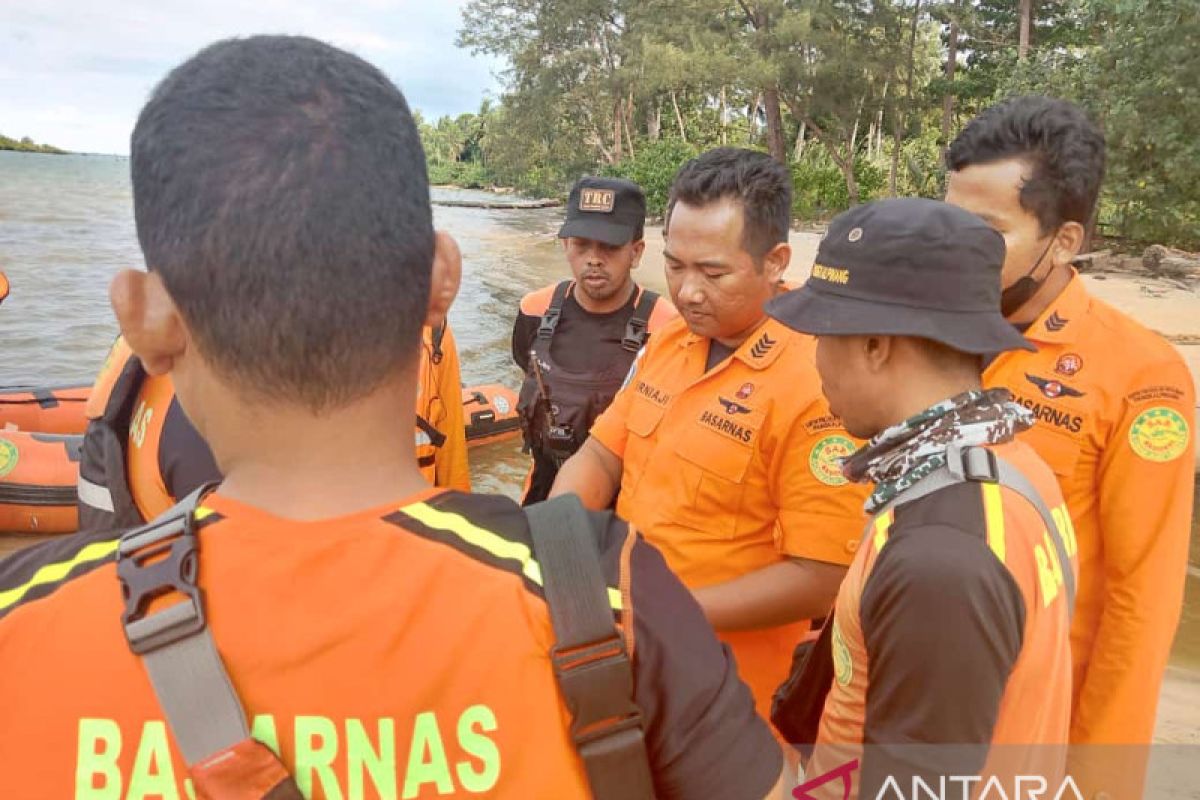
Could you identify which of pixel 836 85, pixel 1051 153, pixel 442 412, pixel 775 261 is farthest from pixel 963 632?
pixel 836 85

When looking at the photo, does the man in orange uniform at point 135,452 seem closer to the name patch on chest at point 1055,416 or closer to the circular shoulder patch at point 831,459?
the circular shoulder patch at point 831,459

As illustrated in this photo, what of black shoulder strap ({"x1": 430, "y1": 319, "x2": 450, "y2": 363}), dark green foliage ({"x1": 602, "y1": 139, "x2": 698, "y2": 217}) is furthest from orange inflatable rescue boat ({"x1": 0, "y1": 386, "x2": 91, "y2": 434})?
dark green foliage ({"x1": 602, "y1": 139, "x2": 698, "y2": 217})

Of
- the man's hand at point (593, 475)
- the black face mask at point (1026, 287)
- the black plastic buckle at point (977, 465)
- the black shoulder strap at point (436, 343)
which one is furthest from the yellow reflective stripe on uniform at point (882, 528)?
the black shoulder strap at point (436, 343)

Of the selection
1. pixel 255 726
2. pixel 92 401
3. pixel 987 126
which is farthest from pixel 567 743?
pixel 987 126

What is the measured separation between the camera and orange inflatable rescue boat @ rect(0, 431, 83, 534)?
625 centimetres

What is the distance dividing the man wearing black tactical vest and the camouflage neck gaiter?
2.41 m

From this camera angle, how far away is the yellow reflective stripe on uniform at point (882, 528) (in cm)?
147

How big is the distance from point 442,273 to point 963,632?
0.95 m

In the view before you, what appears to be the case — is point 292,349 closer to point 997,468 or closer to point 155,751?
point 155,751

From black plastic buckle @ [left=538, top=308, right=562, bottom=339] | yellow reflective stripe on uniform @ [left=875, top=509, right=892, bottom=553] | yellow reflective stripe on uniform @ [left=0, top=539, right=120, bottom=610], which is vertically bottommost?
black plastic buckle @ [left=538, top=308, right=562, bottom=339]

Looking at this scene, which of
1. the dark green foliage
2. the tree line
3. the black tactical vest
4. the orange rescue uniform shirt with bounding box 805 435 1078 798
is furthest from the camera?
the dark green foliage

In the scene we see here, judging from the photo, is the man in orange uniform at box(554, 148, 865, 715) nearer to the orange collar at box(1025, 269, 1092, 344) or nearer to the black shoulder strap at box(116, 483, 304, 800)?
the orange collar at box(1025, 269, 1092, 344)

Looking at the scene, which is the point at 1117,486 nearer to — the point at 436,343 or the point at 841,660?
the point at 841,660

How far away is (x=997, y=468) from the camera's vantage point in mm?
1466
